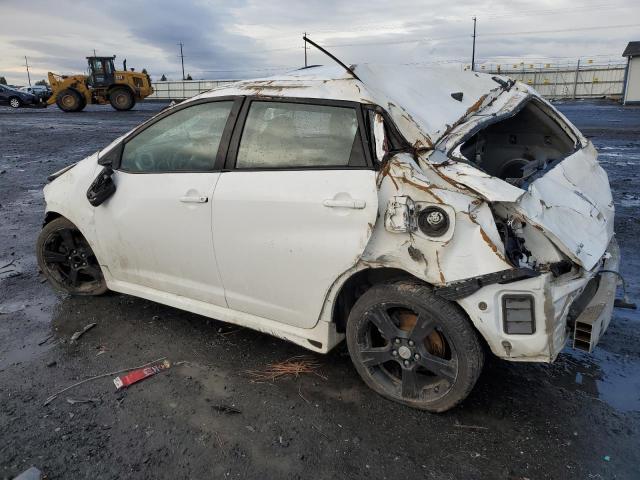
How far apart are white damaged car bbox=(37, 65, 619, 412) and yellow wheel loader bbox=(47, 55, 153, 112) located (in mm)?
25649

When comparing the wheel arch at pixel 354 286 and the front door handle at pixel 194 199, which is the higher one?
the front door handle at pixel 194 199

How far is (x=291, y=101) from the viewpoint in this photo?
2977 mm

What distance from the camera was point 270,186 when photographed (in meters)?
2.90

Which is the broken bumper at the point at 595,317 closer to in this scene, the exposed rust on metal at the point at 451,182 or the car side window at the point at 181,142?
the exposed rust on metal at the point at 451,182

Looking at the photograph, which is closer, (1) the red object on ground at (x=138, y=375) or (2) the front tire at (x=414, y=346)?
(2) the front tire at (x=414, y=346)

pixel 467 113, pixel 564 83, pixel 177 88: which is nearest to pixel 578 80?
pixel 564 83

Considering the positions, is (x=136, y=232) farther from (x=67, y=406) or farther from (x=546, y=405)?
(x=546, y=405)

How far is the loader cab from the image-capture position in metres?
26.2

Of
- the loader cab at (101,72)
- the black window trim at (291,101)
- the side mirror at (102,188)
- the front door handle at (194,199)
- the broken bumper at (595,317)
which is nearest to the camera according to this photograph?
the broken bumper at (595,317)

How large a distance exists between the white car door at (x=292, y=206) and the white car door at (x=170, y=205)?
5.3 inches

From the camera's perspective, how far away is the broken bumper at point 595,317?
8.43 feet

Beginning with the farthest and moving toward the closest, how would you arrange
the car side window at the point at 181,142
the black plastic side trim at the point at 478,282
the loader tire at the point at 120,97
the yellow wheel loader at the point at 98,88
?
the loader tire at the point at 120,97 < the yellow wheel loader at the point at 98,88 < the car side window at the point at 181,142 < the black plastic side trim at the point at 478,282

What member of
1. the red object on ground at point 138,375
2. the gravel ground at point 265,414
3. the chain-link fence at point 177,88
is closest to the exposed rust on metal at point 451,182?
the gravel ground at point 265,414

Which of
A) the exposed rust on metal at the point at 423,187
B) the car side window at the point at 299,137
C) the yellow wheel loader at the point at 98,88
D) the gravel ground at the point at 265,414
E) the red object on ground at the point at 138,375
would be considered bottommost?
the gravel ground at the point at 265,414
